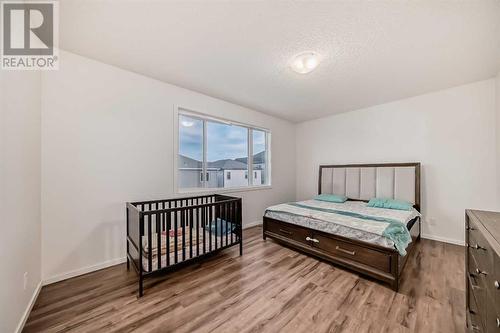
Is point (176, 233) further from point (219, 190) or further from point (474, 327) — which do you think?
point (474, 327)

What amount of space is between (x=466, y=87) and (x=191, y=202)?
460 cm

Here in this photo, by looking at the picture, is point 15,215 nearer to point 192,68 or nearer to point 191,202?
point 191,202

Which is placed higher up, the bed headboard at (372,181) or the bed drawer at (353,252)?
the bed headboard at (372,181)

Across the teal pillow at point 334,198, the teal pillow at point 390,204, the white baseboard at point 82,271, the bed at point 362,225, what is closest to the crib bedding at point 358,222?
the bed at point 362,225

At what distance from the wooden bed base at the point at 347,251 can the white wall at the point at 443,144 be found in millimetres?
546

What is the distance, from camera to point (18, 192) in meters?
1.40

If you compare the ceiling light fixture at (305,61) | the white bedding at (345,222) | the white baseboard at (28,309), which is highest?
the ceiling light fixture at (305,61)

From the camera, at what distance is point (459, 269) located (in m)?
2.25

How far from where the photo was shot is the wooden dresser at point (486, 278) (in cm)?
80

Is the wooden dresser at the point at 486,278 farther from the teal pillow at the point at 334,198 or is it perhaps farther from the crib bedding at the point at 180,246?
the teal pillow at the point at 334,198

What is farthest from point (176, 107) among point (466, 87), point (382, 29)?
point (466, 87)

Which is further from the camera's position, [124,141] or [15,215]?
[124,141]

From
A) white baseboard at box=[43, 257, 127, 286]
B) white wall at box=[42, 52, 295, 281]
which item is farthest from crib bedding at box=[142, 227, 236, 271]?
white wall at box=[42, 52, 295, 281]

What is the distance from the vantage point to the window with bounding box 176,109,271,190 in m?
3.22
